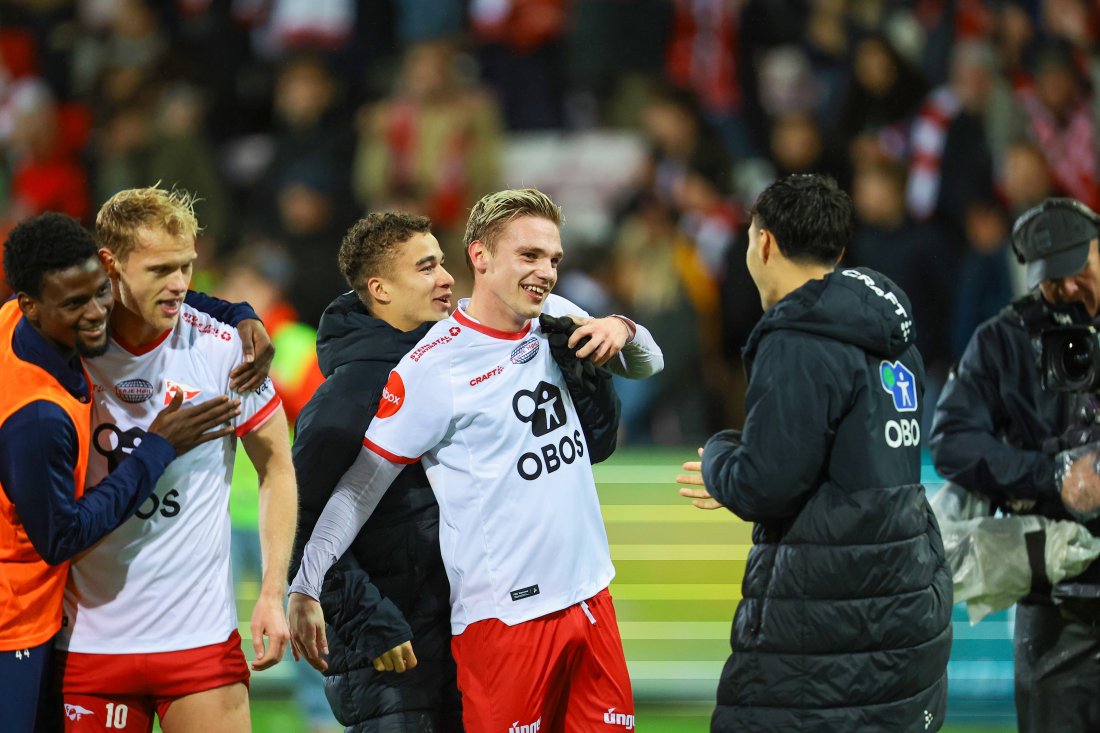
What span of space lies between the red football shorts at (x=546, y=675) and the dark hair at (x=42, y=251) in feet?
4.34

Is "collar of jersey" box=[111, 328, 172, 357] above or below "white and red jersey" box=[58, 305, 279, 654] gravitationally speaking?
above

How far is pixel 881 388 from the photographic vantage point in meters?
3.32

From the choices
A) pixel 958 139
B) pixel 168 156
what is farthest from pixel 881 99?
pixel 168 156

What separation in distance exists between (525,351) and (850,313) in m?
0.84

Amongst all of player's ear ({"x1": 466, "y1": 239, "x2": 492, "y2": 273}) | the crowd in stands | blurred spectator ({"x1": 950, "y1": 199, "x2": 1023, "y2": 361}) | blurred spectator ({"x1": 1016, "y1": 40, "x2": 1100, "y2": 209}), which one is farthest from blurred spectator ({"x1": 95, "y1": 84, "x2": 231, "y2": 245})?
player's ear ({"x1": 466, "y1": 239, "x2": 492, "y2": 273})

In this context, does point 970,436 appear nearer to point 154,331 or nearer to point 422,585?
point 422,585

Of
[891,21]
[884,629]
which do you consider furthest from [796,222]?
[891,21]

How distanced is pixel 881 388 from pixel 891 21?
7.11 metres

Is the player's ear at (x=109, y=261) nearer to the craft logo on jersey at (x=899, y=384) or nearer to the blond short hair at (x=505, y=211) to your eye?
the blond short hair at (x=505, y=211)

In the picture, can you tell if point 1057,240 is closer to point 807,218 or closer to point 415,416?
point 807,218

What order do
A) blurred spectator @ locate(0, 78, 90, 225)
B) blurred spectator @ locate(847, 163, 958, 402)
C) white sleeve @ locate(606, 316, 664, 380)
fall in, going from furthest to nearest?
blurred spectator @ locate(0, 78, 90, 225)
blurred spectator @ locate(847, 163, 958, 402)
white sleeve @ locate(606, 316, 664, 380)

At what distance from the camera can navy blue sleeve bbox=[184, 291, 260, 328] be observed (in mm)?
3747

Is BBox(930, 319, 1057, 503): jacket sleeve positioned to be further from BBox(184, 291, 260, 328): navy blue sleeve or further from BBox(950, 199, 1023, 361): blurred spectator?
BBox(950, 199, 1023, 361): blurred spectator

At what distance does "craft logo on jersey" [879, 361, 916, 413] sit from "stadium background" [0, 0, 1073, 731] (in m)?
4.55
